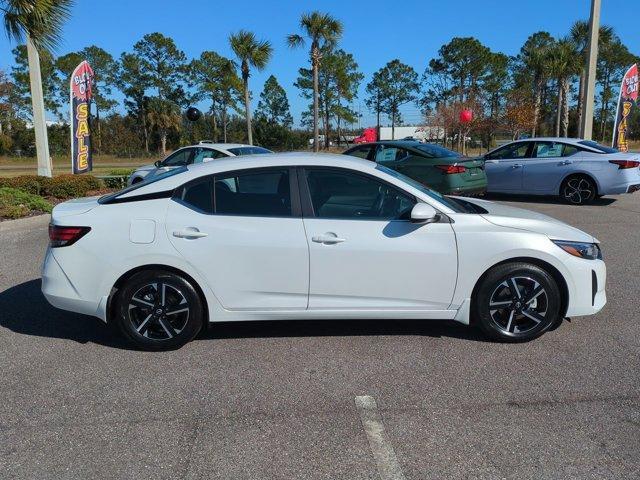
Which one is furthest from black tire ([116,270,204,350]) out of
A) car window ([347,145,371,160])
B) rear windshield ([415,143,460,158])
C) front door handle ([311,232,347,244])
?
car window ([347,145,371,160])

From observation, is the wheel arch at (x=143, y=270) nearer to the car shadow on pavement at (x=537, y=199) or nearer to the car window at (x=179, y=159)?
the car window at (x=179, y=159)

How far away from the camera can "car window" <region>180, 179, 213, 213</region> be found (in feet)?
13.7

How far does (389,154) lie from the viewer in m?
11.6

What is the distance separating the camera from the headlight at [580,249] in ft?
13.7

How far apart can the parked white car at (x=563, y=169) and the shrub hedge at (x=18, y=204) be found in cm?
1022

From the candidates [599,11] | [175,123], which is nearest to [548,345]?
[599,11]

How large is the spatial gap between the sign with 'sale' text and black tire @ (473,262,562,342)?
14755mm

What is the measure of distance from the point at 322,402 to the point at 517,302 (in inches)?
69.3

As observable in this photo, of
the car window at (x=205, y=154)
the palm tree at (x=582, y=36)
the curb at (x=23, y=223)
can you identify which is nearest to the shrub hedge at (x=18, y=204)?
the curb at (x=23, y=223)

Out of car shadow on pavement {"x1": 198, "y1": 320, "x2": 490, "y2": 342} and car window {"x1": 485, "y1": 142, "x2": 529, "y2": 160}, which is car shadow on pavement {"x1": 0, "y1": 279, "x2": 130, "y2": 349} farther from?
car window {"x1": 485, "y1": 142, "x2": 529, "y2": 160}

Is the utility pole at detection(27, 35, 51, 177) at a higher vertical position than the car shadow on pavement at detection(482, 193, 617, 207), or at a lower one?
higher

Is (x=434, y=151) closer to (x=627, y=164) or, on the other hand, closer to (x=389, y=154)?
(x=389, y=154)

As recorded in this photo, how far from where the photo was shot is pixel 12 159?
48.6 metres

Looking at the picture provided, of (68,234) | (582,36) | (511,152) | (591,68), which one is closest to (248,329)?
(68,234)
